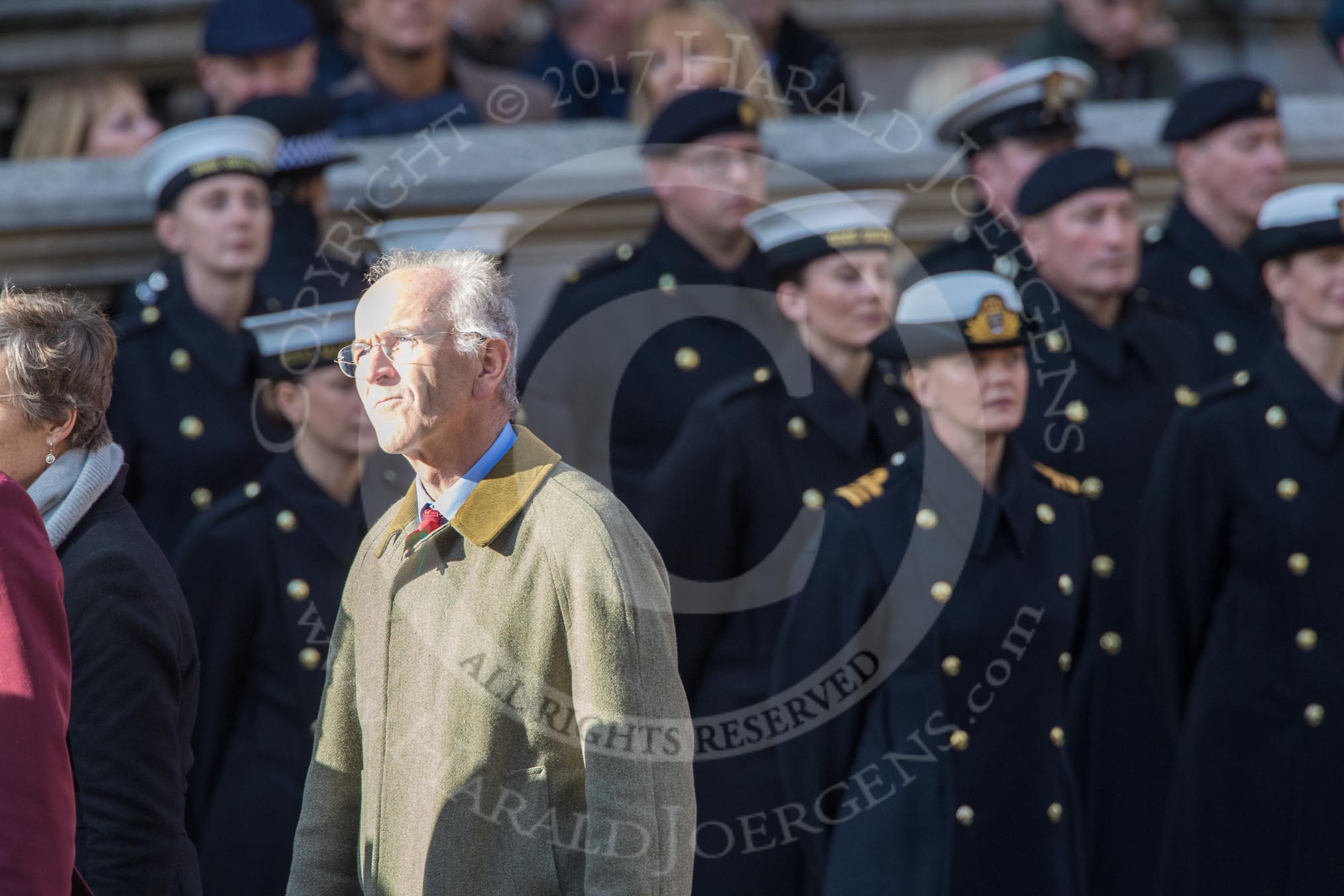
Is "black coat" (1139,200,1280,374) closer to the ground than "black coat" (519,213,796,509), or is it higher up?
higher up

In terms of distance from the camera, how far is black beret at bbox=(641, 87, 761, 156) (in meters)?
5.89

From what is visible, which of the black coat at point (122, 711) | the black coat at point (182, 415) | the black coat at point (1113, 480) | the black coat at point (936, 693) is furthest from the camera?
the black coat at point (182, 415)

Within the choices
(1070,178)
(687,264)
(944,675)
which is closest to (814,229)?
(687,264)

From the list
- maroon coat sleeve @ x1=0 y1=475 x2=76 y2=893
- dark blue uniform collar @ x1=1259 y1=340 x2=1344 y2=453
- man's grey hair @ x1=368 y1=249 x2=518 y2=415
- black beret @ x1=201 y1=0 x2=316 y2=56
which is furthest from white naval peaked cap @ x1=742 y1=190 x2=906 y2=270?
maroon coat sleeve @ x1=0 y1=475 x2=76 y2=893

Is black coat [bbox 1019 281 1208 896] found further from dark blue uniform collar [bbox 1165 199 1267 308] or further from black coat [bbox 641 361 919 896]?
black coat [bbox 641 361 919 896]

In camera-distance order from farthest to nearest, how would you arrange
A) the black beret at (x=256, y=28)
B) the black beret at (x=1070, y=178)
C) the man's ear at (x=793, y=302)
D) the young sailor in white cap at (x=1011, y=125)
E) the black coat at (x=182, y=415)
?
the black beret at (x=256, y=28), the young sailor in white cap at (x=1011, y=125), the black beret at (x=1070, y=178), the black coat at (x=182, y=415), the man's ear at (x=793, y=302)

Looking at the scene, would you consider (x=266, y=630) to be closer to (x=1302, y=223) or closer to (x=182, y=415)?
(x=182, y=415)

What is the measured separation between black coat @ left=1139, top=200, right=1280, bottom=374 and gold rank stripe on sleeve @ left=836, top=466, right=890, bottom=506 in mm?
1758

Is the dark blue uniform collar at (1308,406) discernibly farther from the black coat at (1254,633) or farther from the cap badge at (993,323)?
the cap badge at (993,323)

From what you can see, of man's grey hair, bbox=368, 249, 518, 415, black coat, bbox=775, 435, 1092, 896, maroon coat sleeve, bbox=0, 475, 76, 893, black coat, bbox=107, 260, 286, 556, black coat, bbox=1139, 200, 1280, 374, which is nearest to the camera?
maroon coat sleeve, bbox=0, 475, 76, 893

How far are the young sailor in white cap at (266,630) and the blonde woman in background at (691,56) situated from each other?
4.91 feet

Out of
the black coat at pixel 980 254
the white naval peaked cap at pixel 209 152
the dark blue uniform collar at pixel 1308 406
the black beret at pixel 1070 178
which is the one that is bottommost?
the dark blue uniform collar at pixel 1308 406

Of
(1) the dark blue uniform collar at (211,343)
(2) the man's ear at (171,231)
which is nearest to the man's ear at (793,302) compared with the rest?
(1) the dark blue uniform collar at (211,343)

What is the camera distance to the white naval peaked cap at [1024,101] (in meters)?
6.42
